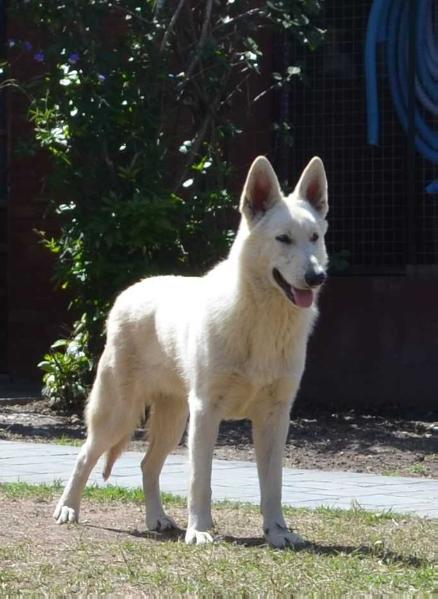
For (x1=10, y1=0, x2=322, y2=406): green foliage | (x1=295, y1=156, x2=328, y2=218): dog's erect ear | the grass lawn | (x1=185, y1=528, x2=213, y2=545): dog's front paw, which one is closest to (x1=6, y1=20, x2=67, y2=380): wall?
(x1=10, y1=0, x2=322, y2=406): green foliage

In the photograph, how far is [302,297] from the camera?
632cm

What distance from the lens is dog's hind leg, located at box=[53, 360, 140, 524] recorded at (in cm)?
711

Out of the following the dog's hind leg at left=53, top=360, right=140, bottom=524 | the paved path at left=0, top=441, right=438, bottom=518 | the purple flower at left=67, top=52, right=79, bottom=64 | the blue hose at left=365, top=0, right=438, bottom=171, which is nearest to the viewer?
the dog's hind leg at left=53, top=360, right=140, bottom=524

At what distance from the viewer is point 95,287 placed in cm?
1178

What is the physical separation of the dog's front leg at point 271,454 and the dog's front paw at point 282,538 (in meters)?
0.05

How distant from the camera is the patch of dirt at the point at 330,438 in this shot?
969 cm

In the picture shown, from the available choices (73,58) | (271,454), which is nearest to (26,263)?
(73,58)

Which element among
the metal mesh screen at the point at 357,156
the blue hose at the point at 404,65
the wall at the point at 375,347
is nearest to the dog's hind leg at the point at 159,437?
the wall at the point at 375,347

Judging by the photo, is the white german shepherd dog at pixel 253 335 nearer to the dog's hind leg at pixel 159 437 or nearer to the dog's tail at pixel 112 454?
the dog's hind leg at pixel 159 437

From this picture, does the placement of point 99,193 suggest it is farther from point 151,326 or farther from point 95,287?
point 151,326

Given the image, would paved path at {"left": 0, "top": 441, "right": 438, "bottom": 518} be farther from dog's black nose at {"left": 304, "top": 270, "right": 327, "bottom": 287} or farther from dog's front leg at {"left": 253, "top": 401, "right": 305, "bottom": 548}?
dog's black nose at {"left": 304, "top": 270, "right": 327, "bottom": 287}

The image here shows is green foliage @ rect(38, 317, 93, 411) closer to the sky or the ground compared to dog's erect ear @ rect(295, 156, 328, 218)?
closer to the ground

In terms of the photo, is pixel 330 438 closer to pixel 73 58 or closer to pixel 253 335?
pixel 73 58

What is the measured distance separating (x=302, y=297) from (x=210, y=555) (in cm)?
134
